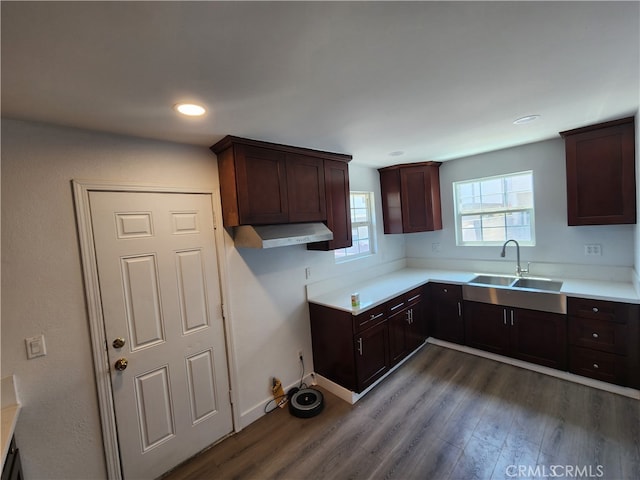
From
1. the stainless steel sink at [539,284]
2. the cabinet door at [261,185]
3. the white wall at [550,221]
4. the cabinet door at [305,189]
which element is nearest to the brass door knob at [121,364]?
the cabinet door at [261,185]

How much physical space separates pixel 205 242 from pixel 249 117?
1.01 meters

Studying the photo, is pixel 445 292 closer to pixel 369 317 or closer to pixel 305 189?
pixel 369 317

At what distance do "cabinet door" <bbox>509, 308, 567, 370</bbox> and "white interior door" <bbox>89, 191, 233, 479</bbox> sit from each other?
286cm

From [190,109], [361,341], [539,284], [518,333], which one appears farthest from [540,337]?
[190,109]

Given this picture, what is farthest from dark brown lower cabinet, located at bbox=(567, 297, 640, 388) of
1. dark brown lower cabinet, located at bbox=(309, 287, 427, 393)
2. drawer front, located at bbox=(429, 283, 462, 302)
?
dark brown lower cabinet, located at bbox=(309, 287, 427, 393)

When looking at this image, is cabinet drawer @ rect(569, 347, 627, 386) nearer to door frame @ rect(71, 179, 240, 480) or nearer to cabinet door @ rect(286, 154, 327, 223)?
cabinet door @ rect(286, 154, 327, 223)

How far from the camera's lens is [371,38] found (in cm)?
106

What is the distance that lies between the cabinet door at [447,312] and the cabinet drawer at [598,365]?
0.98 meters

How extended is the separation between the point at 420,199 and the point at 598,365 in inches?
92.6

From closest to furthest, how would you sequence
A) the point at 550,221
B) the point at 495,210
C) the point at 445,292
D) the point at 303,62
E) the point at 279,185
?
the point at 303,62, the point at 279,185, the point at 550,221, the point at 445,292, the point at 495,210

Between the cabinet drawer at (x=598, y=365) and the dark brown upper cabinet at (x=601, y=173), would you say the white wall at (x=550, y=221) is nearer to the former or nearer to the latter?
the dark brown upper cabinet at (x=601, y=173)

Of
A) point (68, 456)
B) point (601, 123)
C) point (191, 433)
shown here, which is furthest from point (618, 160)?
point (68, 456)

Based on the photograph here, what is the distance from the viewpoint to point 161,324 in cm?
198

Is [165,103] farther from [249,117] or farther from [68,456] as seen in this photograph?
[68,456]
